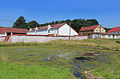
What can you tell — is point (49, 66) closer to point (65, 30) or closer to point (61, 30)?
point (61, 30)

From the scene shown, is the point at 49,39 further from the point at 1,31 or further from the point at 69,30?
the point at 1,31

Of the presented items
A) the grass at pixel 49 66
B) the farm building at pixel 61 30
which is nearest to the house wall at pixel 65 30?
the farm building at pixel 61 30

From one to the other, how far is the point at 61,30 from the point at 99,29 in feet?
94.2

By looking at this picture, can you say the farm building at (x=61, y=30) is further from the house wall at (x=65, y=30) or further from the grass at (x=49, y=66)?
the grass at (x=49, y=66)

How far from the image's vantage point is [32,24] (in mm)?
93375

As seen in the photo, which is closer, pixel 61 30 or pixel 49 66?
pixel 49 66

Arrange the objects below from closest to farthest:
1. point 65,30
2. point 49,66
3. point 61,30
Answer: point 49,66 → point 61,30 → point 65,30

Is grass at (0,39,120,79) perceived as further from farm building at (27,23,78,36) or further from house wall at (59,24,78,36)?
house wall at (59,24,78,36)

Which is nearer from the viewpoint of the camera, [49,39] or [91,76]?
[91,76]

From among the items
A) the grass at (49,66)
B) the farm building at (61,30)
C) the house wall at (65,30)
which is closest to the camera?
the grass at (49,66)

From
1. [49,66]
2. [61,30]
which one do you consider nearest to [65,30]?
[61,30]

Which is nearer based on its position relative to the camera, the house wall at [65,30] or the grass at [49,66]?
the grass at [49,66]

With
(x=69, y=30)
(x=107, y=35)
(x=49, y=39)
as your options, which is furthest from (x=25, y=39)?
(x=107, y=35)

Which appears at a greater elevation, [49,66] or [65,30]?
[65,30]
